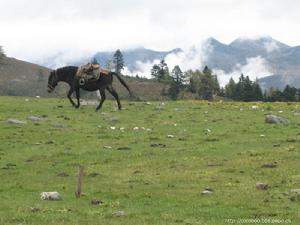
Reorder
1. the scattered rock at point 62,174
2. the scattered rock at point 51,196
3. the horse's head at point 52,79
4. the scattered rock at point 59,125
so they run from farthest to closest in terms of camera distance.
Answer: the horse's head at point 52,79 → the scattered rock at point 59,125 → the scattered rock at point 62,174 → the scattered rock at point 51,196

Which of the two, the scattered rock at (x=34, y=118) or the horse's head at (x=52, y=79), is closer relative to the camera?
the scattered rock at (x=34, y=118)

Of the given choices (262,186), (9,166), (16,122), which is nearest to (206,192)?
(262,186)

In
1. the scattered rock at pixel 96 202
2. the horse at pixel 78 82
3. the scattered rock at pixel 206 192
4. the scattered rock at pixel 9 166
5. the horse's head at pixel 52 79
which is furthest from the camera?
the horse's head at pixel 52 79

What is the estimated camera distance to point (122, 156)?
2494 cm

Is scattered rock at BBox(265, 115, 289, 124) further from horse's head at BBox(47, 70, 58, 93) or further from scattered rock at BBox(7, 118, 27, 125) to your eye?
horse's head at BBox(47, 70, 58, 93)

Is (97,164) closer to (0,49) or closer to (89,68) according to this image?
(89,68)

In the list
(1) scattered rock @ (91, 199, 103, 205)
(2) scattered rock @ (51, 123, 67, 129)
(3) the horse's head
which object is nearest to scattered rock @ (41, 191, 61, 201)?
(1) scattered rock @ (91, 199, 103, 205)

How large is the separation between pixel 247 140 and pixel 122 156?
7.35 m

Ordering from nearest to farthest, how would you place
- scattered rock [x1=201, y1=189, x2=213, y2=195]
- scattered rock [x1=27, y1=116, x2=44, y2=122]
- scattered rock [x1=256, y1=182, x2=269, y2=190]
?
1. scattered rock [x1=201, y1=189, x2=213, y2=195]
2. scattered rock [x1=256, y1=182, x2=269, y2=190]
3. scattered rock [x1=27, y1=116, x2=44, y2=122]

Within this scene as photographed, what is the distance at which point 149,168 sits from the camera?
883 inches

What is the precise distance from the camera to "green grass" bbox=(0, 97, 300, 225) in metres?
15.6

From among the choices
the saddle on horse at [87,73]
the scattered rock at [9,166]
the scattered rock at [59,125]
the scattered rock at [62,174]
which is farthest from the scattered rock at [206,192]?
the saddle on horse at [87,73]

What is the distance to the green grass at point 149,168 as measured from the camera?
1562 centimetres

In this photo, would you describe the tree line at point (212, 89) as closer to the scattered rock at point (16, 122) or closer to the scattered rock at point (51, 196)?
the scattered rock at point (16, 122)
